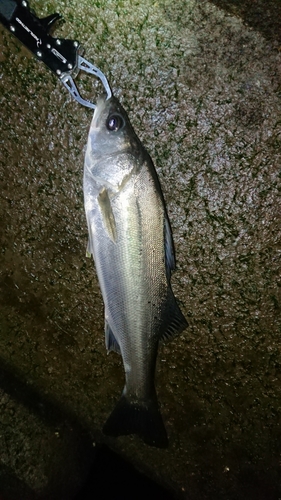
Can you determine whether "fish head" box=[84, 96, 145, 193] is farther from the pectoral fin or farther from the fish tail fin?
the fish tail fin

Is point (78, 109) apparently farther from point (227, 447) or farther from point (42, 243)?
point (227, 447)

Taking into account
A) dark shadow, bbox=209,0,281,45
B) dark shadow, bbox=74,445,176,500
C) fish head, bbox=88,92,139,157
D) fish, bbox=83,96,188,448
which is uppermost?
dark shadow, bbox=209,0,281,45

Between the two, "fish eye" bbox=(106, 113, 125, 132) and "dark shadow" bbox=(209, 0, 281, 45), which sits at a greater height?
"dark shadow" bbox=(209, 0, 281, 45)

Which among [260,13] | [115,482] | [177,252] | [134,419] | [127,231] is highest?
[260,13]

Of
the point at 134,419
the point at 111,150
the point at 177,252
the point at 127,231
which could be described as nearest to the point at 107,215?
the point at 127,231

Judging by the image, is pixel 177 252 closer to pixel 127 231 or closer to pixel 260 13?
pixel 127 231

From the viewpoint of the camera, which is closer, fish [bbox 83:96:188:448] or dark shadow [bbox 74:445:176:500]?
fish [bbox 83:96:188:448]

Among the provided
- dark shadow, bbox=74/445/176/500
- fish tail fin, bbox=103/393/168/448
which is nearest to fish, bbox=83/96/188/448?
fish tail fin, bbox=103/393/168/448
